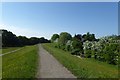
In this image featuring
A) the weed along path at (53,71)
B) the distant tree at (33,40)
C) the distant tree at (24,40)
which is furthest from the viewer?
the distant tree at (33,40)

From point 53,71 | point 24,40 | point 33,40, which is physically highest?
point 33,40

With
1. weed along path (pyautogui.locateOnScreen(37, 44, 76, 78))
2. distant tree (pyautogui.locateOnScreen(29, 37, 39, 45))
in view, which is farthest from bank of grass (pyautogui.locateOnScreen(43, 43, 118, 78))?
distant tree (pyautogui.locateOnScreen(29, 37, 39, 45))

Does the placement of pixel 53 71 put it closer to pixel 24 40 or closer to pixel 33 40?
pixel 24 40

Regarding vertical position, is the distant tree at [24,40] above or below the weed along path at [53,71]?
above

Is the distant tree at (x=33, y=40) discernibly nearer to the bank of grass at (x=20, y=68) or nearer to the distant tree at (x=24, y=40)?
the distant tree at (x=24, y=40)

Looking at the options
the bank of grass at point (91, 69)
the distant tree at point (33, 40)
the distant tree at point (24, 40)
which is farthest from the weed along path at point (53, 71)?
the distant tree at point (33, 40)

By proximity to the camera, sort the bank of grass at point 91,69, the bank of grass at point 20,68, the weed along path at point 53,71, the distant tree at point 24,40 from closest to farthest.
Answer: the weed along path at point 53,71, the bank of grass at point 20,68, the bank of grass at point 91,69, the distant tree at point 24,40

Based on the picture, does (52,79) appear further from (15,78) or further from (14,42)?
(14,42)

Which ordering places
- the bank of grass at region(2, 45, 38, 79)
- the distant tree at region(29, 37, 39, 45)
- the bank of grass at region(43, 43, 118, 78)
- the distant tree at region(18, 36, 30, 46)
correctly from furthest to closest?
the distant tree at region(29, 37, 39, 45), the distant tree at region(18, 36, 30, 46), the bank of grass at region(43, 43, 118, 78), the bank of grass at region(2, 45, 38, 79)

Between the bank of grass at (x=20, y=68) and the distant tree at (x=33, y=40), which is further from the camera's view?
the distant tree at (x=33, y=40)

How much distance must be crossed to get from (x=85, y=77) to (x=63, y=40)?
70159mm

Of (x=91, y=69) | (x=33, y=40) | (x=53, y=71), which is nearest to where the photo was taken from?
(x=53, y=71)

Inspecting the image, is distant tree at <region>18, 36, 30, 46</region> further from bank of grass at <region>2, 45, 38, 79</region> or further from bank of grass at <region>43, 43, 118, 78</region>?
bank of grass at <region>43, 43, 118, 78</region>

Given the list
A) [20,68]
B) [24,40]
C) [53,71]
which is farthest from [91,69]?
[24,40]
